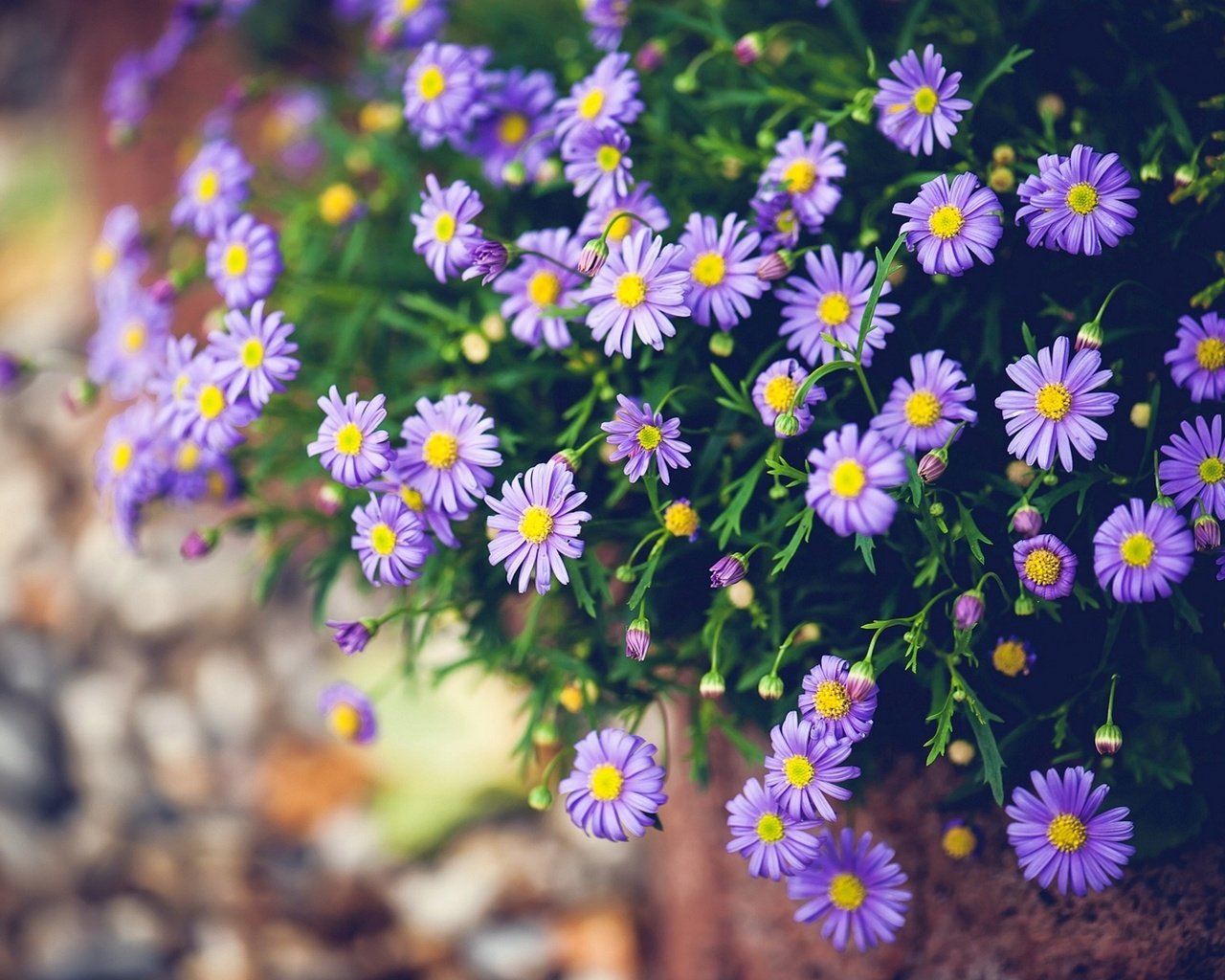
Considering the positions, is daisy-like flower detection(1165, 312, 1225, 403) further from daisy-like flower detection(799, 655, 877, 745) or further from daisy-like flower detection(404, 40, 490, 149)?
daisy-like flower detection(404, 40, 490, 149)

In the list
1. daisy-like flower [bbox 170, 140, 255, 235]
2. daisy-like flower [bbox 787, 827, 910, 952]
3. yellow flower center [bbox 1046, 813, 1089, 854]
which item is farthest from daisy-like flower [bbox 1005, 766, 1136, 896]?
daisy-like flower [bbox 170, 140, 255, 235]

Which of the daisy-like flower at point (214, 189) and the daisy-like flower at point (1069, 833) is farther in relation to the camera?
the daisy-like flower at point (214, 189)

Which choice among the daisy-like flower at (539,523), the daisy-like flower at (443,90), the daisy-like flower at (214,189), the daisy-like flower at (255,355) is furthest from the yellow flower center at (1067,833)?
the daisy-like flower at (214,189)

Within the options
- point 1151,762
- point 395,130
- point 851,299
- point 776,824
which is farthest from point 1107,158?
point 395,130

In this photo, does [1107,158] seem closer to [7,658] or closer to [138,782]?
[138,782]

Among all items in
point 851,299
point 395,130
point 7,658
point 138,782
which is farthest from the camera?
point 7,658

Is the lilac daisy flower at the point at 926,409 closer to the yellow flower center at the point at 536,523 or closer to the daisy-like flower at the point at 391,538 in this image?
the yellow flower center at the point at 536,523
